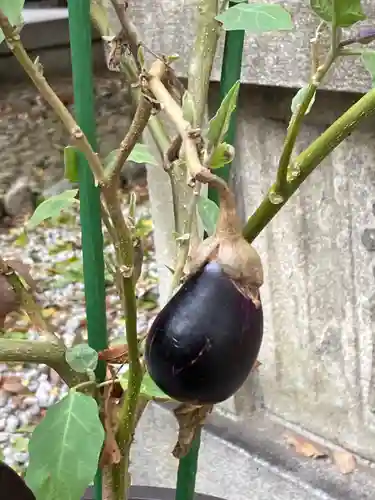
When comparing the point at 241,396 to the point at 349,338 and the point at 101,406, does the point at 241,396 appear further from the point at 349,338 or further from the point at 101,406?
the point at 101,406

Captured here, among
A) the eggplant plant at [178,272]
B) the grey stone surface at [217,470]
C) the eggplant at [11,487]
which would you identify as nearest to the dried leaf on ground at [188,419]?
the eggplant plant at [178,272]

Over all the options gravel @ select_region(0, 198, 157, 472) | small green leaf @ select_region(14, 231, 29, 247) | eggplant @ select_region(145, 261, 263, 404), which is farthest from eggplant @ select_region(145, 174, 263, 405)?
small green leaf @ select_region(14, 231, 29, 247)

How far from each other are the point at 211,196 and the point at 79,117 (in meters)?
0.13

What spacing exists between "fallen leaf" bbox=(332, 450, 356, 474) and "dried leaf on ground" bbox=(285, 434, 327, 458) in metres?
0.02

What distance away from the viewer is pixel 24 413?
5.05 feet

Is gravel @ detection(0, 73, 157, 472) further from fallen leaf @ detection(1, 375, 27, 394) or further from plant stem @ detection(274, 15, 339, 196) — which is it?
plant stem @ detection(274, 15, 339, 196)

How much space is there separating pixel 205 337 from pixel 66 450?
104mm

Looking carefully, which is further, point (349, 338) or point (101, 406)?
point (349, 338)

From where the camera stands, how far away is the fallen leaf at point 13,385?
5.33ft

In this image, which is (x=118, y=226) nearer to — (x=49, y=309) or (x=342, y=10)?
(x=342, y=10)

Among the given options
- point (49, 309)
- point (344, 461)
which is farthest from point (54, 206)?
point (49, 309)

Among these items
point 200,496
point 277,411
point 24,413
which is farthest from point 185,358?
point 24,413

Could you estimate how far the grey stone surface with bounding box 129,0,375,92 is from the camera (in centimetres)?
74

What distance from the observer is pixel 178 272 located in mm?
446
